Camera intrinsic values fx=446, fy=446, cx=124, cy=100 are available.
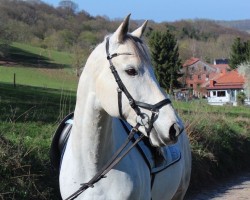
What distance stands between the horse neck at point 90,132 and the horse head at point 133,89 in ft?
0.34

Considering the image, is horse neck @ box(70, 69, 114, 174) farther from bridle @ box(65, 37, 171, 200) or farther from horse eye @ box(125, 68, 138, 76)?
horse eye @ box(125, 68, 138, 76)

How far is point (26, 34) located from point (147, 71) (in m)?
67.3

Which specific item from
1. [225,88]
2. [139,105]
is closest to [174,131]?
[139,105]

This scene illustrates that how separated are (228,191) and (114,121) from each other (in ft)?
23.9

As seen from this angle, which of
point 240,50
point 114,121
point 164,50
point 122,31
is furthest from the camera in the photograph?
point 240,50

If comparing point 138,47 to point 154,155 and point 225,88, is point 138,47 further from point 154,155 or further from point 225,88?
point 225,88

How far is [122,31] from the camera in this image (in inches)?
124

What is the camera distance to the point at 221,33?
146375 millimetres

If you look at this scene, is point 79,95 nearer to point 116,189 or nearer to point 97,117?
point 97,117

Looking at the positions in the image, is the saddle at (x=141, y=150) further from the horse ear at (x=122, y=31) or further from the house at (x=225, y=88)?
the house at (x=225, y=88)

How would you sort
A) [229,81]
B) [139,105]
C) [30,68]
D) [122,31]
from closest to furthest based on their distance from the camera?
1. [139,105]
2. [122,31]
3. [30,68]
4. [229,81]

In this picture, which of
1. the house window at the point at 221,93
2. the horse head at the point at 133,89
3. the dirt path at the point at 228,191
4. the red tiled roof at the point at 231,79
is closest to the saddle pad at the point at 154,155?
the horse head at the point at 133,89

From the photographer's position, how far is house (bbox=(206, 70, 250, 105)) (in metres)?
83.7

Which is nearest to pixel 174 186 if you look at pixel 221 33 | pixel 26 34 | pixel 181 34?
pixel 26 34
